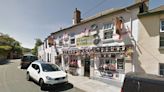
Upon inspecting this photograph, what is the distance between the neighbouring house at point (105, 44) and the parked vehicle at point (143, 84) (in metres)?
5.86

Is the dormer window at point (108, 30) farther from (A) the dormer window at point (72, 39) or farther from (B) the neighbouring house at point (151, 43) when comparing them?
(A) the dormer window at point (72, 39)

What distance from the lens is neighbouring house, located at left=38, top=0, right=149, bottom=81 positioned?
34.4ft

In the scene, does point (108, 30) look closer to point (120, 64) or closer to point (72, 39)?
point (120, 64)

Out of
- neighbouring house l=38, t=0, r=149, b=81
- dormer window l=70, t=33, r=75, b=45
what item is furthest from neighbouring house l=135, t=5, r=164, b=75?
dormer window l=70, t=33, r=75, b=45

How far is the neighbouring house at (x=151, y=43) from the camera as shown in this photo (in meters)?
9.27

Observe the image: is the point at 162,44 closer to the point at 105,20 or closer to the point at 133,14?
the point at 133,14

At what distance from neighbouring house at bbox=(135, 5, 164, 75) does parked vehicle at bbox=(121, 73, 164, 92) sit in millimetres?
5352

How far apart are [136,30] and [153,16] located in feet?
4.53

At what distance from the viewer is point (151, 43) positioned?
9602mm

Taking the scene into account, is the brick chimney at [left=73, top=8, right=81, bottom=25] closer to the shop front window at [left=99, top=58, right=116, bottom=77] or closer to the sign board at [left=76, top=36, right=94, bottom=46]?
the sign board at [left=76, top=36, right=94, bottom=46]

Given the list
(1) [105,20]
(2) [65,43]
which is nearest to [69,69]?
(2) [65,43]

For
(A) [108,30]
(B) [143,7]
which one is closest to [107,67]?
(A) [108,30]

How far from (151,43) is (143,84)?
602cm

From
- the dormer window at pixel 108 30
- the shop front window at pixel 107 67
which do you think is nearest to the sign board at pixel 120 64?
the shop front window at pixel 107 67
